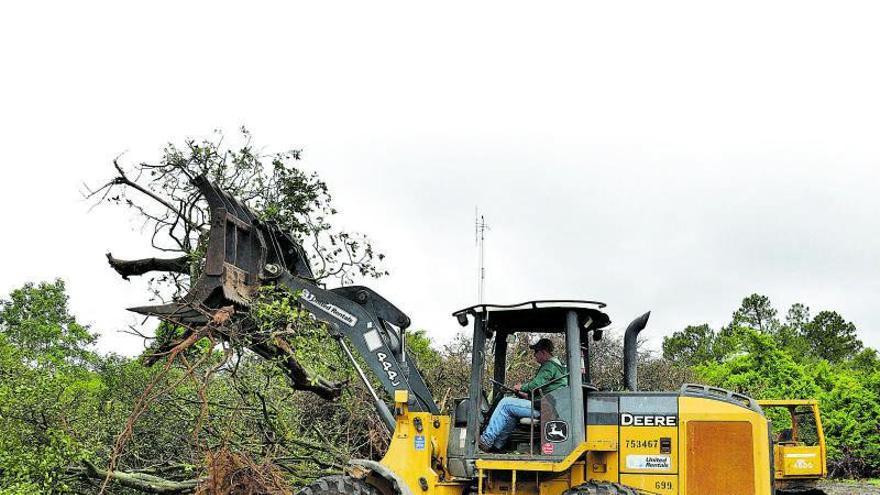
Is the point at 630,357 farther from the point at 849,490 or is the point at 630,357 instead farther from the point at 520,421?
the point at 849,490

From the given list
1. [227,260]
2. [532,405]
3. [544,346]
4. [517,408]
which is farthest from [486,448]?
[227,260]

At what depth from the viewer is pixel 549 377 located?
8.00 m

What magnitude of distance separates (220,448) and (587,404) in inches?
157

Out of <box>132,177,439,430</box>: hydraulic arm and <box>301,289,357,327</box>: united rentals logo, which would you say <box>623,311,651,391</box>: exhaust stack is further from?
<box>301,289,357,327</box>: united rentals logo

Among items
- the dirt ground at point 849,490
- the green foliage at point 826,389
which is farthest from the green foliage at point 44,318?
the dirt ground at point 849,490

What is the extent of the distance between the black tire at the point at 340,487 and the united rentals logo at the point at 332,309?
4.63 feet

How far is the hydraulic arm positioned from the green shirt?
107 centimetres

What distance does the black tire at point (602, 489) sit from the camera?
7281mm

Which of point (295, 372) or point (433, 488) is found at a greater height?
point (295, 372)

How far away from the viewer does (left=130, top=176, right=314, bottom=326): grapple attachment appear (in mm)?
8219

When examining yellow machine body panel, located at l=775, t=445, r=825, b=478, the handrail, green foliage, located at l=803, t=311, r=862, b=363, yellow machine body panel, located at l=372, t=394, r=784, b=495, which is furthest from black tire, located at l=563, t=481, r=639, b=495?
green foliage, located at l=803, t=311, r=862, b=363

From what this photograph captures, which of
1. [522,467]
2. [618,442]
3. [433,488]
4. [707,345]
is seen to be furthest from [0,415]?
[707,345]

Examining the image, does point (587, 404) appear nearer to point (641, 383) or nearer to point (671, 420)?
point (671, 420)

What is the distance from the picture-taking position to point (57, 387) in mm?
9914
